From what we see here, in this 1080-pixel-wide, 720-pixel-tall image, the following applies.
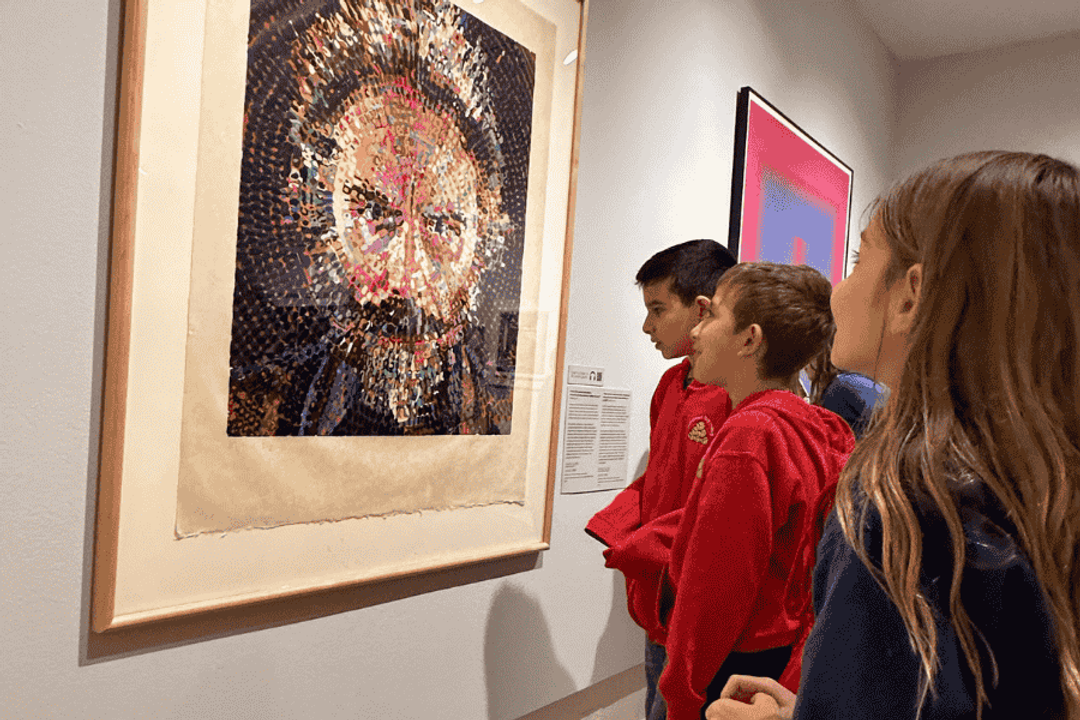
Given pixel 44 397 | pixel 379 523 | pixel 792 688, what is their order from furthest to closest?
1. pixel 379 523
2. pixel 792 688
3. pixel 44 397

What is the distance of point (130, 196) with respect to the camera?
39.0 inches

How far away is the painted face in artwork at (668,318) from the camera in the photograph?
6.17 ft

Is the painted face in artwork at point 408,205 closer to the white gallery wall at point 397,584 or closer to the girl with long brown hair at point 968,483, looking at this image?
the white gallery wall at point 397,584

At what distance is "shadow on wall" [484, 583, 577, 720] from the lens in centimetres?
168

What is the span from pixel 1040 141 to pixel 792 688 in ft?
11.8

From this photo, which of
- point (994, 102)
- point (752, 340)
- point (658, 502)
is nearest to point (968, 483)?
point (752, 340)

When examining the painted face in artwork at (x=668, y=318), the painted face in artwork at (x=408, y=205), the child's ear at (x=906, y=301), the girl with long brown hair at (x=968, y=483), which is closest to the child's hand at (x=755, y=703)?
the girl with long brown hair at (x=968, y=483)

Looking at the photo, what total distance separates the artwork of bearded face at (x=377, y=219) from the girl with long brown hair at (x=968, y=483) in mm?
838

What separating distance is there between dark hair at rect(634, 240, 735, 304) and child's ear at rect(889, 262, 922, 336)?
1.11 m

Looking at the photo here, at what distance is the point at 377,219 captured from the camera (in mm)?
1323

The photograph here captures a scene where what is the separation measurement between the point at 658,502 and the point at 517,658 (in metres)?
0.48

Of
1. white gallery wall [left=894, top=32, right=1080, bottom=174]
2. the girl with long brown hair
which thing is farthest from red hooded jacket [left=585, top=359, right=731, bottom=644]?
white gallery wall [left=894, top=32, right=1080, bottom=174]

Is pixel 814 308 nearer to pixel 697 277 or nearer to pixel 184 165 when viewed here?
pixel 697 277

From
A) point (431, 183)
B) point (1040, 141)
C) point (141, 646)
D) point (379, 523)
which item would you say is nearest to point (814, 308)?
point (431, 183)
